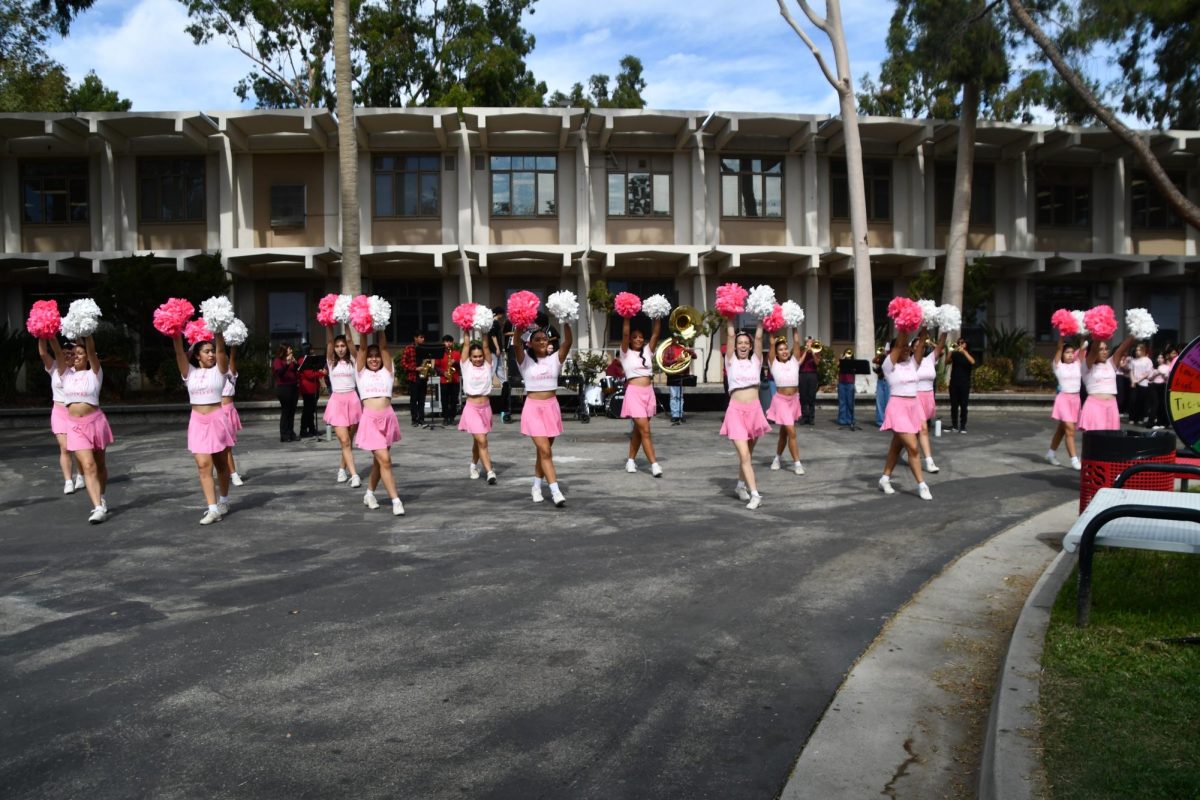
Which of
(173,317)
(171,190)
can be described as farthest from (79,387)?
(171,190)

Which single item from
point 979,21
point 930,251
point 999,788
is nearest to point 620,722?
point 999,788

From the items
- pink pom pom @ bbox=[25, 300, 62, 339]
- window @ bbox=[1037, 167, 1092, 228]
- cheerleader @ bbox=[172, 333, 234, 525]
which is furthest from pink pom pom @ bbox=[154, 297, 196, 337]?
window @ bbox=[1037, 167, 1092, 228]

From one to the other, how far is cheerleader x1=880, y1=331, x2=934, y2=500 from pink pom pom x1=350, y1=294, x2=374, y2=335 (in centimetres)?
613

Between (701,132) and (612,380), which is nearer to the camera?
(612,380)

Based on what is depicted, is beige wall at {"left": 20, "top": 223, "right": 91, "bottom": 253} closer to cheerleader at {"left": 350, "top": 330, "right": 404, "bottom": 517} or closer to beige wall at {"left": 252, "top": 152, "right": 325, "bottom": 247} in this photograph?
beige wall at {"left": 252, "top": 152, "right": 325, "bottom": 247}

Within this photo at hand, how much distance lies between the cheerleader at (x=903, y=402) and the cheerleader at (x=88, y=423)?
8968 mm

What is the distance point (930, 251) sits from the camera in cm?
3131

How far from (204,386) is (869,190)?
26042mm

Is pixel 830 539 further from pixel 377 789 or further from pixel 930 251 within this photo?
pixel 930 251

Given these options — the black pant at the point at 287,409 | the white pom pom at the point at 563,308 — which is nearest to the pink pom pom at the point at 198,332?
the white pom pom at the point at 563,308

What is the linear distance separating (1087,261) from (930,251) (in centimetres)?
563

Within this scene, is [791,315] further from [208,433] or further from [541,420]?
[208,433]

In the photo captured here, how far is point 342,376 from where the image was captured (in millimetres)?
13469

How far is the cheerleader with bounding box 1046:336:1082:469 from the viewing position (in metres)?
14.9
